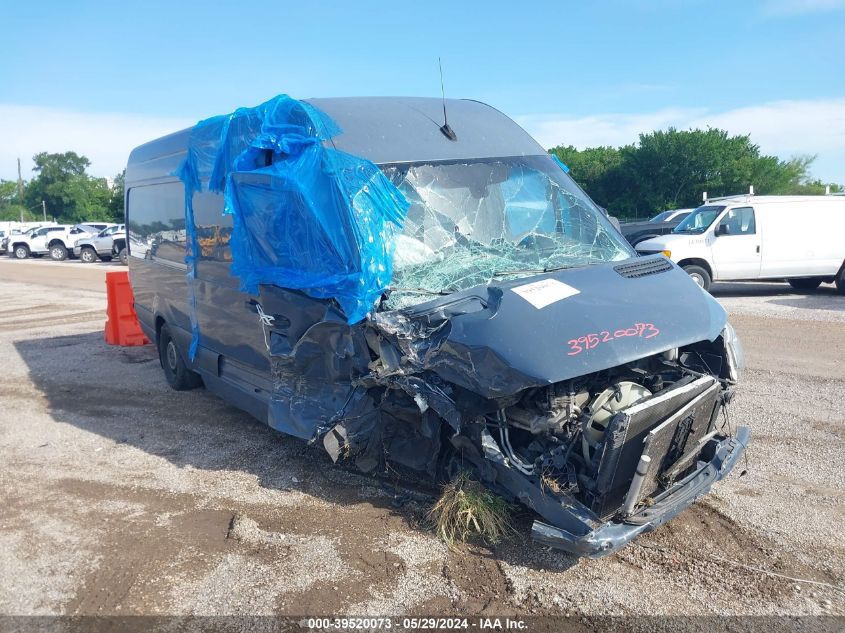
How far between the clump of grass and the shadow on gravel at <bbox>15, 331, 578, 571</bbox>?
92 millimetres

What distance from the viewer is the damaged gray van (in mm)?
3822

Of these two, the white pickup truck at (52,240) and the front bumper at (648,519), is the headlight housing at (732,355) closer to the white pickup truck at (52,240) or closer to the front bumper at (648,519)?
the front bumper at (648,519)

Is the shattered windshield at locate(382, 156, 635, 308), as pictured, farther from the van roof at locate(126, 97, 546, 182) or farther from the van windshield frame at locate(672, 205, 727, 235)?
the van windshield frame at locate(672, 205, 727, 235)

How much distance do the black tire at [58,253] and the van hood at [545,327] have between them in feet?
114

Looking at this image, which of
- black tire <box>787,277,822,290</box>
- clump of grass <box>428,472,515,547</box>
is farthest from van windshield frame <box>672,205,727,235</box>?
clump of grass <box>428,472,515,547</box>

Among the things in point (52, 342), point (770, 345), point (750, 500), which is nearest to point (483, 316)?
point (750, 500)

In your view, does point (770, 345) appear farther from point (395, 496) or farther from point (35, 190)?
point (35, 190)

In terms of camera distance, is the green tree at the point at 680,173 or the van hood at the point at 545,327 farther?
the green tree at the point at 680,173

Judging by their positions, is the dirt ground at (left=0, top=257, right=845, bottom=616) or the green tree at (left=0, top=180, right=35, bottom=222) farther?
the green tree at (left=0, top=180, right=35, bottom=222)

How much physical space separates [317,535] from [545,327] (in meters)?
1.88

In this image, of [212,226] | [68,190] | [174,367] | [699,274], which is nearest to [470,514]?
[212,226]

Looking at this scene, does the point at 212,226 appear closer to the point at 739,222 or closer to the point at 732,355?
the point at 732,355

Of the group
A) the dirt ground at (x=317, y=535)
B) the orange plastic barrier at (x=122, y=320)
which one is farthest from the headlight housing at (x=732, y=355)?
the orange plastic barrier at (x=122, y=320)

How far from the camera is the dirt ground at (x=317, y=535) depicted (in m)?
3.75
